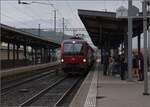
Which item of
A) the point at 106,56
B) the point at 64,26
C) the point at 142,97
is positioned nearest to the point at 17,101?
the point at 142,97

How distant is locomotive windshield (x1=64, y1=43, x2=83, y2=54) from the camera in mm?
36609

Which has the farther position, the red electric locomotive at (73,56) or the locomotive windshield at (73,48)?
the locomotive windshield at (73,48)

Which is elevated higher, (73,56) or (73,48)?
(73,48)

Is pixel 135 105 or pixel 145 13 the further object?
pixel 145 13

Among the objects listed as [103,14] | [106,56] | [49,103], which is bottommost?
[49,103]

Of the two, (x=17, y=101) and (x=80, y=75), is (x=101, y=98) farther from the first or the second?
(x=80, y=75)

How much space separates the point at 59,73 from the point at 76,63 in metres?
7.07

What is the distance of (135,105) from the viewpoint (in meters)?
13.7

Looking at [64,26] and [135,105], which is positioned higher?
[64,26]

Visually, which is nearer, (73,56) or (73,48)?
(73,56)

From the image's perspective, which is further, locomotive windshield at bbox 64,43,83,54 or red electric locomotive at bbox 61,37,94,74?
locomotive windshield at bbox 64,43,83,54

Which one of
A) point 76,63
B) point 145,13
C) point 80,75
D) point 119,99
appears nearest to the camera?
point 119,99

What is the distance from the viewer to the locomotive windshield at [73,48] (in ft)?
120

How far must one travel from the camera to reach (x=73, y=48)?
36.8 metres
